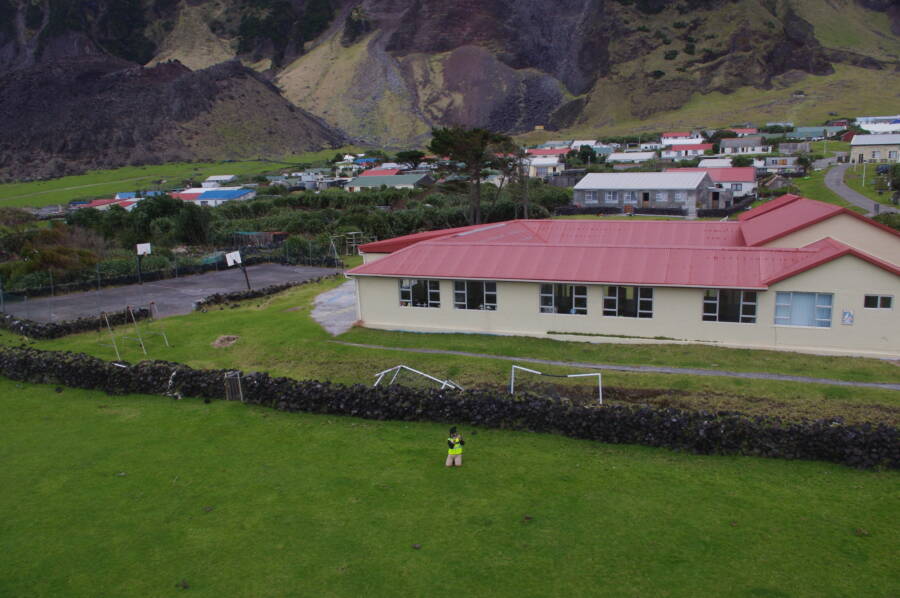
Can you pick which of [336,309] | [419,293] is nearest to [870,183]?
[419,293]

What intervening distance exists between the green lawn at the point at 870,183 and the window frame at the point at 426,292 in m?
54.6

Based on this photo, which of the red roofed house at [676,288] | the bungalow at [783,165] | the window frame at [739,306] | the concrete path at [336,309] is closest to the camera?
the red roofed house at [676,288]

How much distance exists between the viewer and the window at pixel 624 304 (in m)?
27.9

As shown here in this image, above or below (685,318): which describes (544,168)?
above

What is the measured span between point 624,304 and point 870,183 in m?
65.8

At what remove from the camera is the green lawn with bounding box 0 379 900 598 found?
40.7 ft

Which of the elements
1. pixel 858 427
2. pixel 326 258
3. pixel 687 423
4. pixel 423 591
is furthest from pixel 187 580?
pixel 326 258

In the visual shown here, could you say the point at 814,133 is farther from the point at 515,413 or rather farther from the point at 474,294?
the point at 515,413

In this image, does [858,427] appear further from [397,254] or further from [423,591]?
[397,254]

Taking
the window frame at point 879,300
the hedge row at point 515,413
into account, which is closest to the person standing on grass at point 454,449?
the hedge row at point 515,413

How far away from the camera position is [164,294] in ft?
143

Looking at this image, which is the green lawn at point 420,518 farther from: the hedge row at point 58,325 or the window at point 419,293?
the hedge row at point 58,325

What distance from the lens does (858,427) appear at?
1675 centimetres

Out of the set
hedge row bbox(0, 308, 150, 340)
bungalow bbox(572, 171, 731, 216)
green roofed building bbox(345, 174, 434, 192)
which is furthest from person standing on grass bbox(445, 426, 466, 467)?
green roofed building bbox(345, 174, 434, 192)
